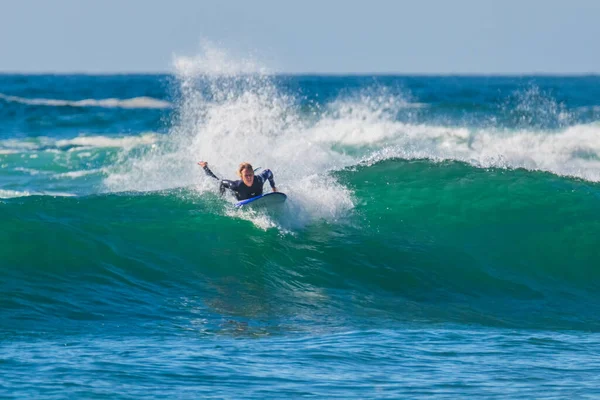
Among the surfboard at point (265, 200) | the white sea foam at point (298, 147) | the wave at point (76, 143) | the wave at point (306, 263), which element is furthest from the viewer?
the wave at point (76, 143)

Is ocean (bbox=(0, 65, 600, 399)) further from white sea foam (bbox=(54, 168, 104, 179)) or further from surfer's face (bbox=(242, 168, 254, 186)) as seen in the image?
white sea foam (bbox=(54, 168, 104, 179))

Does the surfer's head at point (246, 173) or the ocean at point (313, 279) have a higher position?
the surfer's head at point (246, 173)

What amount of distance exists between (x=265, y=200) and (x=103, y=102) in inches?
1823

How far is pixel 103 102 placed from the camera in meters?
58.3

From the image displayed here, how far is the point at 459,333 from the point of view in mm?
10172

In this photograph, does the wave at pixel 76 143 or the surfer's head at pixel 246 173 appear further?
the wave at pixel 76 143

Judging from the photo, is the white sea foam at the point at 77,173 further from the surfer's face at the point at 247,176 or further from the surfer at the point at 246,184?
the surfer's face at the point at 247,176

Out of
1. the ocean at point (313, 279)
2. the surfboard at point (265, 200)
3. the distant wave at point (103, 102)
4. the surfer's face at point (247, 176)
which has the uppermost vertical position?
the distant wave at point (103, 102)

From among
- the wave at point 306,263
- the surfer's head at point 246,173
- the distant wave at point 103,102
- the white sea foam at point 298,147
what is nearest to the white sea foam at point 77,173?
the white sea foam at point 298,147

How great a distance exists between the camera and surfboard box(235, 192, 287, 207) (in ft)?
44.9

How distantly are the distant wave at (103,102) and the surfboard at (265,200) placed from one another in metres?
41.8

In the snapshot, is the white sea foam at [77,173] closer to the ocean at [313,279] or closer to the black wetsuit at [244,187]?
the ocean at [313,279]

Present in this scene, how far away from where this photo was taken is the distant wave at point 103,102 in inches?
2181

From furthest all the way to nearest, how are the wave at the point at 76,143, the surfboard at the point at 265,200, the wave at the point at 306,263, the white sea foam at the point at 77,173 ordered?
the wave at the point at 76,143 < the white sea foam at the point at 77,173 < the surfboard at the point at 265,200 < the wave at the point at 306,263
